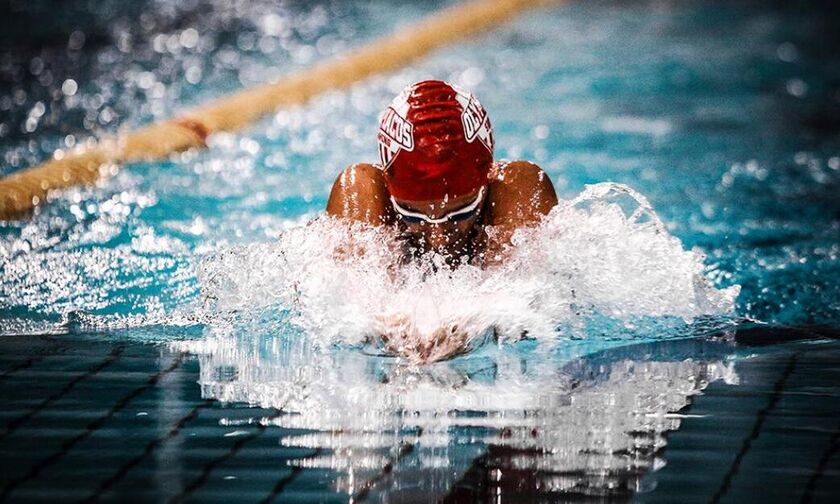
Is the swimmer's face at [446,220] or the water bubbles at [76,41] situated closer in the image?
the swimmer's face at [446,220]

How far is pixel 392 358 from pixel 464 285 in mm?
310

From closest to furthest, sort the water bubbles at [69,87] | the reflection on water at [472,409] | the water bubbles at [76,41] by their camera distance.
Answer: the reflection on water at [472,409]
the water bubbles at [69,87]
the water bubbles at [76,41]

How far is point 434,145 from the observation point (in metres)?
3.65

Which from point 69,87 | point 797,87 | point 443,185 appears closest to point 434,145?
point 443,185

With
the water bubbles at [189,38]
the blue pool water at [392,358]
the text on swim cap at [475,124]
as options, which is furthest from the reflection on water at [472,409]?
the water bubbles at [189,38]

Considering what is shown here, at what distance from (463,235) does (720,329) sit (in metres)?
0.89

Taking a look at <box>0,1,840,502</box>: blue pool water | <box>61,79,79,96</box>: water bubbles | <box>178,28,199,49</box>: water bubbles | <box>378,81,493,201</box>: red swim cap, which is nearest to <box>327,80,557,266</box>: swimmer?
<box>378,81,493,201</box>: red swim cap

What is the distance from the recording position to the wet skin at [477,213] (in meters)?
3.80

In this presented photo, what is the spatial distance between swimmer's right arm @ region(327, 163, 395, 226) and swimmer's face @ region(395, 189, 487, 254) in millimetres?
85

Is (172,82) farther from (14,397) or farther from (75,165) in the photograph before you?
(14,397)

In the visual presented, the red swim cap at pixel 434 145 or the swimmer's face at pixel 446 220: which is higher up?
the red swim cap at pixel 434 145

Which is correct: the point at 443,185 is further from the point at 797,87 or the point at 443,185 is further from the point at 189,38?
the point at 189,38

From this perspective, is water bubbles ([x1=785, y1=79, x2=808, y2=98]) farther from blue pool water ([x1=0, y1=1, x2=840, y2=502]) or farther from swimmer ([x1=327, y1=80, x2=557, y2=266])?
swimmer ([x1=327, y1=80, x2=557, y2=266])

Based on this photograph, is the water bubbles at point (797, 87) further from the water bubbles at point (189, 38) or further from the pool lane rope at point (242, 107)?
the water bubbles at point (189, 38)
